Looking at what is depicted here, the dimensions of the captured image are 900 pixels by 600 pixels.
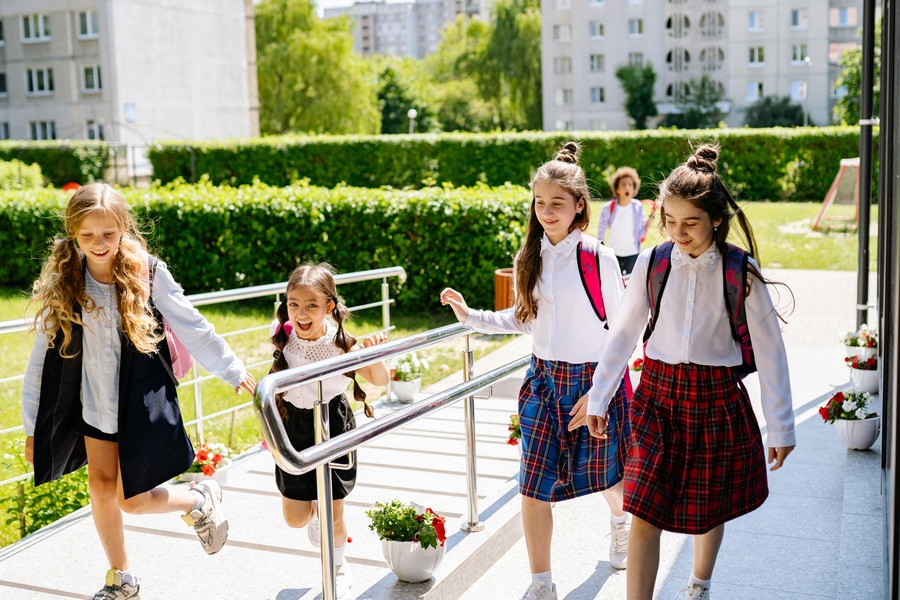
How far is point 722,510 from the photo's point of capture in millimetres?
3088

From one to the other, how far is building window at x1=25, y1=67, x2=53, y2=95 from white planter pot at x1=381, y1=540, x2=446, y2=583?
45504 mm

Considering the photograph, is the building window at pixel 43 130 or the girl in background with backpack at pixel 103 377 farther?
the building window at pixel 43 130

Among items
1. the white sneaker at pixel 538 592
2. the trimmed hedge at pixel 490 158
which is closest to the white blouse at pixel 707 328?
the white sneaker at pixel 538 592

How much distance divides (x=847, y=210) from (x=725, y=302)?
19.9m

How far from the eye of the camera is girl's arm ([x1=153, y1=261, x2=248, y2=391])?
355 cm

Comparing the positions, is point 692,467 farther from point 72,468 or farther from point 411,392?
point 411,392

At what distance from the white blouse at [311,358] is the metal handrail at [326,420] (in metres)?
0.33

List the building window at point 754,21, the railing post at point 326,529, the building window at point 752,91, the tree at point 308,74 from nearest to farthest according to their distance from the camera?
the railing post at point 326,529 → the tree at point 308,74 → the building window at point 754,21 → the building window at point 752,91

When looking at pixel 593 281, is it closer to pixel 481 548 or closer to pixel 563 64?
pixel 481 548

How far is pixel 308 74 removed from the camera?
169ft

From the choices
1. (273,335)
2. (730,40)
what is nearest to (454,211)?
(273,335)

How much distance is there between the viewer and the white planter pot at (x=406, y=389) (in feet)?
23.4

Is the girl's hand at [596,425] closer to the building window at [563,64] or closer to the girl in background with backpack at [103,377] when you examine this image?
the girl in background with backpack at [103,377]

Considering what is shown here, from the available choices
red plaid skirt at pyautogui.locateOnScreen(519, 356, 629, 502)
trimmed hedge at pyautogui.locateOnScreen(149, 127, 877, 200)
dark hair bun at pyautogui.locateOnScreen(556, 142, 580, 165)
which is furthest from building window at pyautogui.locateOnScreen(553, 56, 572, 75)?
red plaid skirt at pyautogui.locateOnScreen(519, 356, 629, 502)
